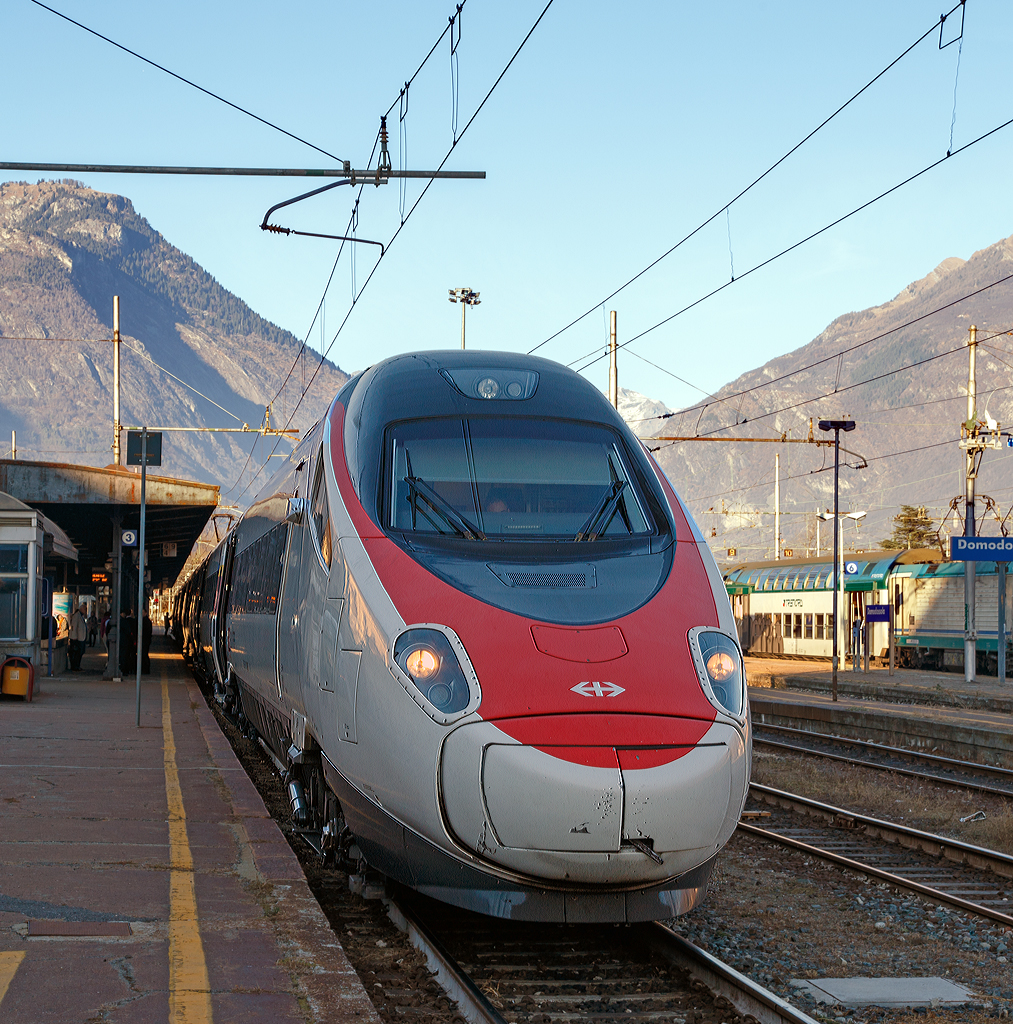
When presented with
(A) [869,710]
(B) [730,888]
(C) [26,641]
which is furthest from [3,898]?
(A) [869,710]

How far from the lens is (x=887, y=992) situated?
19.9ft

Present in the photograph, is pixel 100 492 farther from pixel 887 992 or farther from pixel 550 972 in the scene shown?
pixel 887 992

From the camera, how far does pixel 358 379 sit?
8.40 m

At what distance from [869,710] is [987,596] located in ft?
42.8

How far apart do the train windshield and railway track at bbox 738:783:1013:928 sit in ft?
12.1

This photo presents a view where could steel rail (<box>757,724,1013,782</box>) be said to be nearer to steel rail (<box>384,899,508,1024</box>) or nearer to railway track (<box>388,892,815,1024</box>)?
railway track (<box>388,892,815,1024</box>)

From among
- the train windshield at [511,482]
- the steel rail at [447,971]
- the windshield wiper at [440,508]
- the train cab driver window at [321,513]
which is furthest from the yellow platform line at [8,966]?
the windshield wiper at [440,508]

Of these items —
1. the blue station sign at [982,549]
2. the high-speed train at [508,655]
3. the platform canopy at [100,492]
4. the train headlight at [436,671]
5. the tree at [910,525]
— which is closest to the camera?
the high-speed train at [508,655]

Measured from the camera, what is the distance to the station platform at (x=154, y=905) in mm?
4957

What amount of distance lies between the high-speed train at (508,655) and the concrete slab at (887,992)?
79cm

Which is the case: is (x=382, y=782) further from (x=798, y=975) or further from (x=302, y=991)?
(x=798, y=975)

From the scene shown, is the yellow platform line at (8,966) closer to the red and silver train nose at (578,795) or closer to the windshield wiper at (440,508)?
the red and silver train nose at (578,795)

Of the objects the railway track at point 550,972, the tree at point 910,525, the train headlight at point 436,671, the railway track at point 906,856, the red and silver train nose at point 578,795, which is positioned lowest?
the railway track at point 906,856

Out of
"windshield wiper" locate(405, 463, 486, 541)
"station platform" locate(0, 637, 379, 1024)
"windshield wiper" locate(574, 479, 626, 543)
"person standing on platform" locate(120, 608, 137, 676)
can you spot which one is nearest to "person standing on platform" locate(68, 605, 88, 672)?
"person standing on platform" locate(120, 608, 137, 676)
